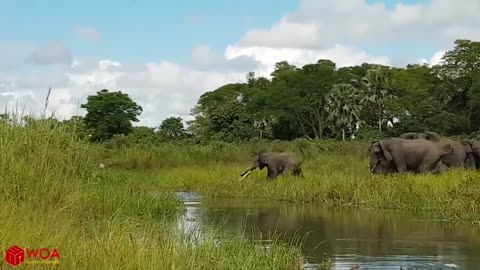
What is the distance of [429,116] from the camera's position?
167 ft

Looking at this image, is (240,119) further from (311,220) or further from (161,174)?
(311,220)

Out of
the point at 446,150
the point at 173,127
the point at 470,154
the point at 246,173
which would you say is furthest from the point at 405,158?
the point at 173,127

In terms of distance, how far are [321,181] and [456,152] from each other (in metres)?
7.34

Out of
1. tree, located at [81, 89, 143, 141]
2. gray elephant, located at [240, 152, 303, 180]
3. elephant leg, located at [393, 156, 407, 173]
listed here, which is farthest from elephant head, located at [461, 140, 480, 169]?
tree, located at [81, 89, 143, 141]

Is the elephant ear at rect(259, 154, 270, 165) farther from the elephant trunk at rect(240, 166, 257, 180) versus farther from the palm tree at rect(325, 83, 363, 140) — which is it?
the palm tree at rect(325, 83, 363, 140)

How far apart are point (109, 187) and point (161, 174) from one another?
13739 millimetres

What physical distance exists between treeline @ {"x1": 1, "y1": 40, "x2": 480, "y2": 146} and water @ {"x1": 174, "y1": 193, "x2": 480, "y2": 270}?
30.6 meters

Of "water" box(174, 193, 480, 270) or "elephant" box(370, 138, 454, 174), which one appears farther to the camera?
"elephant" box(370, 138, 454, 174)

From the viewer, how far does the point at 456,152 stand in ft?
82.2

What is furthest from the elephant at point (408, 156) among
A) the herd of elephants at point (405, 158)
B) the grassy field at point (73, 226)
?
the grassy field at point (73, 226)

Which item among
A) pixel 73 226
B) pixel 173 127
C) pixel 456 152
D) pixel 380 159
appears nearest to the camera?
pixel 73 226

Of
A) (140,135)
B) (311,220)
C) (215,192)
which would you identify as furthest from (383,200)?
(140,135)

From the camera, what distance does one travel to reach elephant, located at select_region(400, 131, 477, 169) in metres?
24.8

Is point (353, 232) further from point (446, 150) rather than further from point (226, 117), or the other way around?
point (226, 117)
